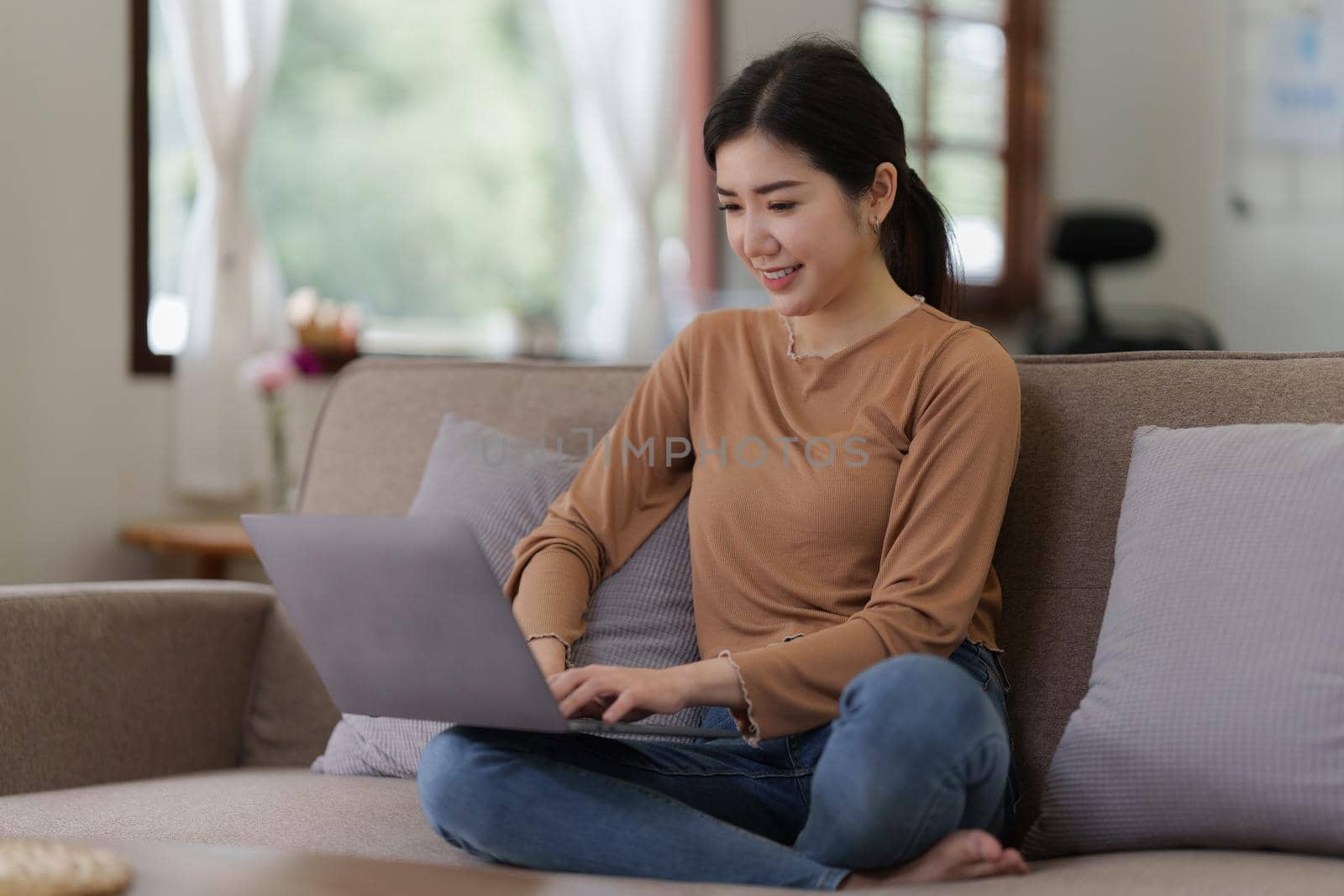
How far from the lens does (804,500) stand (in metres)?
1.46

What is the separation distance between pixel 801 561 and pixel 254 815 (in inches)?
23.5

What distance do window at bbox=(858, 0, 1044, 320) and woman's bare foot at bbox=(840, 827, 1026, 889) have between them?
3.61 m

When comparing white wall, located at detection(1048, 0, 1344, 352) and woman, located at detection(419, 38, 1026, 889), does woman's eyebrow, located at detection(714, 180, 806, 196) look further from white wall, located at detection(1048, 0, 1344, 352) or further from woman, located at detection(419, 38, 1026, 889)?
white wall, located at detection(1048, 0, 1344, 352)

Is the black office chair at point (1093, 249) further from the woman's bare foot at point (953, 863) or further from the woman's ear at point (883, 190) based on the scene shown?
the woman's bare foot at point (953, 863)

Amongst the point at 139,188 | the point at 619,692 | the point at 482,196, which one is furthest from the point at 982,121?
the point at 619,692

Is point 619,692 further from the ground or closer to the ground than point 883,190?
closer to the ground

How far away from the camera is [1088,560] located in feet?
5.03

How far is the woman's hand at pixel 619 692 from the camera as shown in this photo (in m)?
1.26

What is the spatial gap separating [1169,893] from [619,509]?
0.74 m

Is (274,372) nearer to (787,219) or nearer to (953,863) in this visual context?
(787,219)

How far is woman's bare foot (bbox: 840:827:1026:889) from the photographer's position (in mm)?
1173

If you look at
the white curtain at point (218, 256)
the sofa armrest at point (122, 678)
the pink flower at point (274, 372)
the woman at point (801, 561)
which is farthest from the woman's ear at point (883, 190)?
the white curtain at point (218, 256)

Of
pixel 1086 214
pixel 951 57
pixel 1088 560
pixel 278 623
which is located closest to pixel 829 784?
pixel 1088 560

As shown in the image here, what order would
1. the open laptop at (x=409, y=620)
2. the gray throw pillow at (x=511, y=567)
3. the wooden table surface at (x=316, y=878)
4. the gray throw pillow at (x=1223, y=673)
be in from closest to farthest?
the wooden table surface at (x=316, y=878) < the open laptop at (x=409, y=620) < the gray throw pillow at (x=1223, y=673) < the gray throw pillow at (x=511, y=567)
